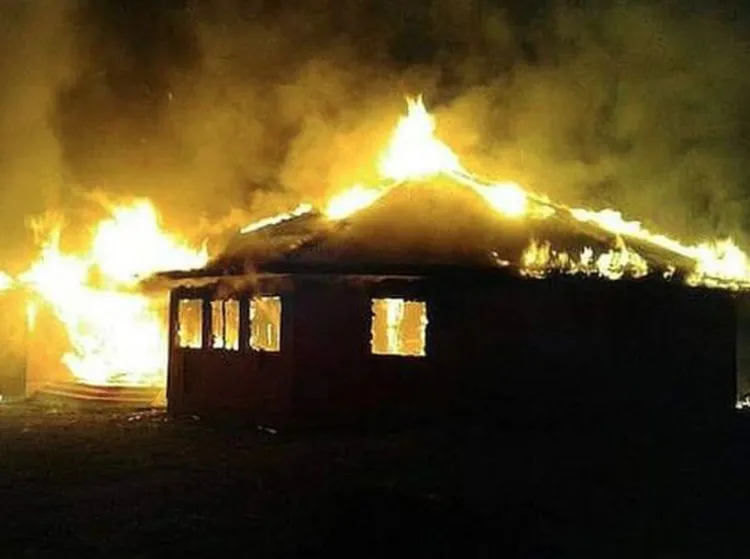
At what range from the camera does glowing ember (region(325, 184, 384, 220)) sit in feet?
74.8

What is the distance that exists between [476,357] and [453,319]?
81 centimetres

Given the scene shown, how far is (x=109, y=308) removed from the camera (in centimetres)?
3161

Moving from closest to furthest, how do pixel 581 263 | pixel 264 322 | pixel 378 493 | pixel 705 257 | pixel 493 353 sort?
pixel 378 493 → pixel 493 353 → pixel 581 263 → pixel 264 322 → pixel 705 257

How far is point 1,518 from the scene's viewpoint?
11781 millimetres

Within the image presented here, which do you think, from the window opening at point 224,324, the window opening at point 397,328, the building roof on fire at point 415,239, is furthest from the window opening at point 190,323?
the window opening at point 397,328

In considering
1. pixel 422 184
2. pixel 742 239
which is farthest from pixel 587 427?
pixel 742 239

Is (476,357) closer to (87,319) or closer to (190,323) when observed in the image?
(190,323)

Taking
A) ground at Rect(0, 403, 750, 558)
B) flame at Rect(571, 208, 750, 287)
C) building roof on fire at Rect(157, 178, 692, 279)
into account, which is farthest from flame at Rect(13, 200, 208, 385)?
flame at Rect(571, 208, 750, 287)

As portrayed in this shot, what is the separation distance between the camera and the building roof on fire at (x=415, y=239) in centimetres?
1916

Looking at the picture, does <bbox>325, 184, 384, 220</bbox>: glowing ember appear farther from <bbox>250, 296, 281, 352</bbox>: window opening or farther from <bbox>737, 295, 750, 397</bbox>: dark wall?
<bbox>737, 295, 750, 397</bbox>: dark wall

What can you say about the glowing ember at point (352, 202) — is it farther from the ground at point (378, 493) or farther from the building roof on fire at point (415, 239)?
the ground at point (378, 493)

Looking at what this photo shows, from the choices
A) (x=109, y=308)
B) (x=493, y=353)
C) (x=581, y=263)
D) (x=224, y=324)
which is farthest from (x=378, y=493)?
(x=109, y=308)

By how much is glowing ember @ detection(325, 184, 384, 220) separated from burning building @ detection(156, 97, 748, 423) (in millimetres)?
214

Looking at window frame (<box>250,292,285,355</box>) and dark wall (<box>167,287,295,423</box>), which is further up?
window frame (<box>250,292,285,355</box>)
